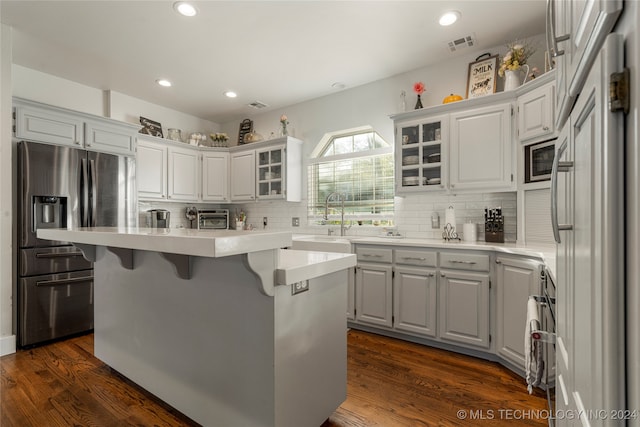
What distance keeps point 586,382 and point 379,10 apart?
8.87ft

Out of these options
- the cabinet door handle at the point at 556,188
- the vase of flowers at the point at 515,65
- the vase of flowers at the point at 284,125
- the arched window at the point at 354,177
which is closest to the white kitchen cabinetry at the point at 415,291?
the arched window at the point at 354,177

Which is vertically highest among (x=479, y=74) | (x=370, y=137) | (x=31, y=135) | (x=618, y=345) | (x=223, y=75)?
(x=223, y=75)

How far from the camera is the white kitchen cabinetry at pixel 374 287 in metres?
3.01

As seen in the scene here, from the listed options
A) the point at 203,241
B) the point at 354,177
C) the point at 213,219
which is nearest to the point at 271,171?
the point at 354,177

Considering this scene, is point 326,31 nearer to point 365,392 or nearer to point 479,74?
point 479,74

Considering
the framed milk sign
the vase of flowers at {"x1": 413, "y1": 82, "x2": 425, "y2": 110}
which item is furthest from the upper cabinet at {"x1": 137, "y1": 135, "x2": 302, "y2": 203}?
the framed milk sign

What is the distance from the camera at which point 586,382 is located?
24.8 inches

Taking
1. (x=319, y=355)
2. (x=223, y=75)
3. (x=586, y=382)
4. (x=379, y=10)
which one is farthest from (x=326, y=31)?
(x=586, y=382)

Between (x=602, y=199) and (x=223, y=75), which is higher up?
(x=223, y=75)

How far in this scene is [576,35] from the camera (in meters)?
0.69

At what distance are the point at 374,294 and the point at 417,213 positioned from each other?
3.52ft

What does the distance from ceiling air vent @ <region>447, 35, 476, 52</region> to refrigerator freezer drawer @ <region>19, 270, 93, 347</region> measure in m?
4.41

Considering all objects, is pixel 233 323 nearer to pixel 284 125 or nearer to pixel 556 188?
pixel 556 188

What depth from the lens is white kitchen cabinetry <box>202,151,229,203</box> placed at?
4785mm
